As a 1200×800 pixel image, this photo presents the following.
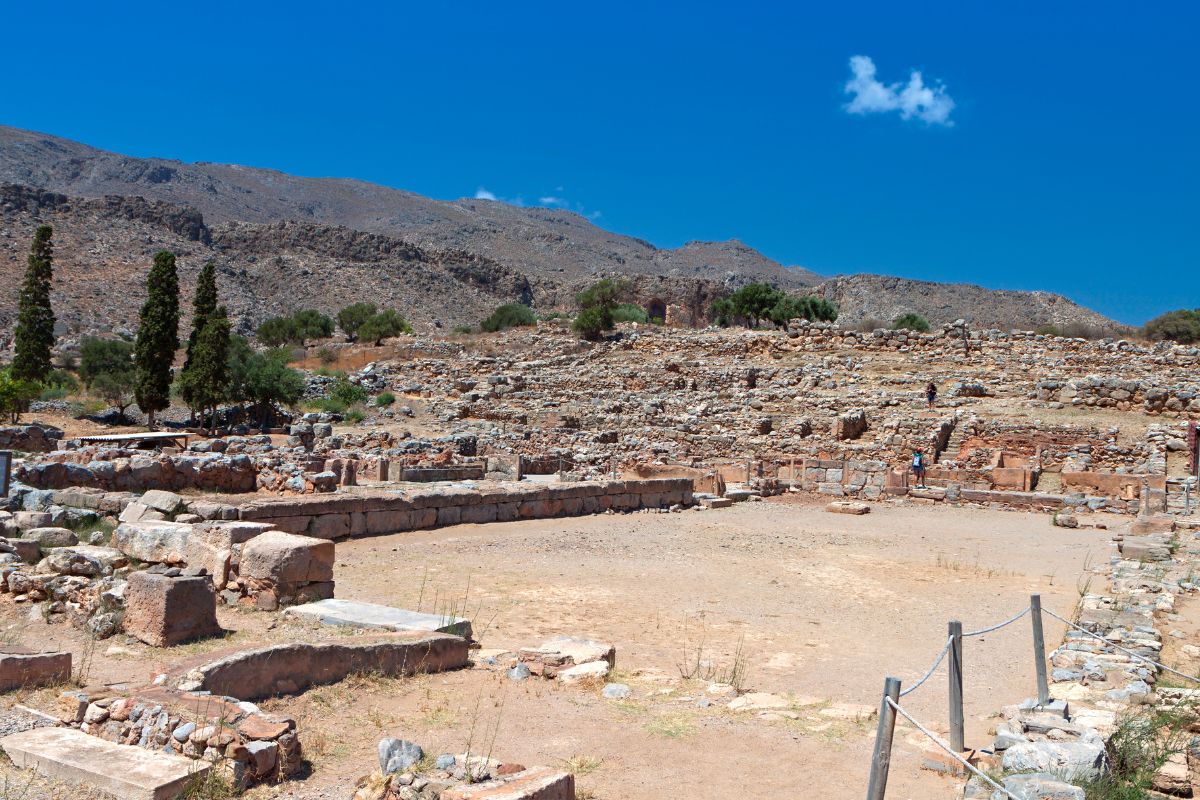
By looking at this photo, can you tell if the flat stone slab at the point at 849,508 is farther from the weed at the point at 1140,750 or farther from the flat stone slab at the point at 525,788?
the flat stone slab at the point at 525,788

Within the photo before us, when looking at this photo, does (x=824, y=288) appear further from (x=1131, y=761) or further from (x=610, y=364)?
(x=1131, y=761)

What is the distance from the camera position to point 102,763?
396 cm

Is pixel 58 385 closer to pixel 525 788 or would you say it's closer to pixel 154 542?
pixel 154 542

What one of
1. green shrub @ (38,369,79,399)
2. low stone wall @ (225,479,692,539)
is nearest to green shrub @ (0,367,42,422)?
green shrub @ (38,369,79,399)

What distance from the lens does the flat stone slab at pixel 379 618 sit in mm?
6977

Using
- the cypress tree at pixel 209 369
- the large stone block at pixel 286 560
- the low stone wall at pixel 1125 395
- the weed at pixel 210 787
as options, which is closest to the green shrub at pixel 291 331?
the cypress tree at pixel 209 369

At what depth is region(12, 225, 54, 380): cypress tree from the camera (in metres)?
31.2

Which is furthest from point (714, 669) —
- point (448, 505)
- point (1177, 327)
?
point (1177, 327)

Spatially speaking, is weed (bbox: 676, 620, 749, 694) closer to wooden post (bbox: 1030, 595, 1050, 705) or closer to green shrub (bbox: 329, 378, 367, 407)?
wooden post (bbox: 1030, 595, 1050, 705)

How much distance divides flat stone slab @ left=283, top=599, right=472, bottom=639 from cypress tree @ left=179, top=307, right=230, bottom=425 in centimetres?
2410

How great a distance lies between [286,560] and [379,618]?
3.65ft

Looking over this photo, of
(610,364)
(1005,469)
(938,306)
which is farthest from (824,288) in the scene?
(1005,469)

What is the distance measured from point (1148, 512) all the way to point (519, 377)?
24.8 m

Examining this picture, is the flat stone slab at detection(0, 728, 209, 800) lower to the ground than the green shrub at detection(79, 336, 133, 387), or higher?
lower
